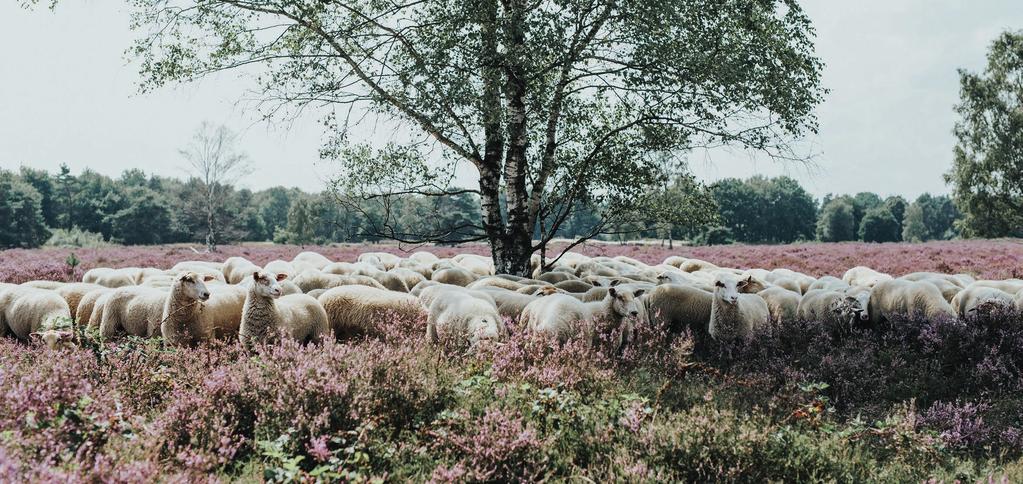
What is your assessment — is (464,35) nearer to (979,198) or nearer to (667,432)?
(667,432)

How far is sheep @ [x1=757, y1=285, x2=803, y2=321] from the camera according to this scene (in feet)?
35.0

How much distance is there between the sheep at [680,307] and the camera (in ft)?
33.6

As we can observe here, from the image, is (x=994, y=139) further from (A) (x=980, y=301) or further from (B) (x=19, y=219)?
(B) (x=19, y=219)

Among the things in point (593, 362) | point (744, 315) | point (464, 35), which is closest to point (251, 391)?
point (593, 362)

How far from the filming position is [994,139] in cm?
4356

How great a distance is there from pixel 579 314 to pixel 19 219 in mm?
82902

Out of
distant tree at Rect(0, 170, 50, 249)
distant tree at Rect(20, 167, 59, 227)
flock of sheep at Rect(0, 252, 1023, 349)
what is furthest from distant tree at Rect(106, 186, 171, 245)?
flock of sheep at Rect(0, 252, 1023, 349)

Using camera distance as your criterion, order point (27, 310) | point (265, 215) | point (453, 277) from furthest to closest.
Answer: point (265, 215)
point (453, 277)
point (27, 310)

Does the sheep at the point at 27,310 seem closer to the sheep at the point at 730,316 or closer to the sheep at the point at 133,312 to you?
the sheep at the point at 133,312

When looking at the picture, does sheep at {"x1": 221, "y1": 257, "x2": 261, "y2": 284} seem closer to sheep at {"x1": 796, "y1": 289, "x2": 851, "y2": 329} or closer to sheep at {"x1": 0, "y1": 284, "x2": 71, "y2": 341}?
sheep at {"x1": 0, "y1": 284, "x2": 71, "y2": 341}

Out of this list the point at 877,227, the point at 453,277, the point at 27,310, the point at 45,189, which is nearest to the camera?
the point at 27,310

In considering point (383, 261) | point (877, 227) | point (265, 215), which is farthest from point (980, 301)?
point (265, 215)

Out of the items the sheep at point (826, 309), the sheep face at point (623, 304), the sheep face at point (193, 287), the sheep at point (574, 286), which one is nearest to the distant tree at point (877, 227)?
the sheep at point (826, 309)

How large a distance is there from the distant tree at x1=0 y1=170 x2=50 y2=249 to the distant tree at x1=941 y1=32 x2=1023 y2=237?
81261 millimetres
